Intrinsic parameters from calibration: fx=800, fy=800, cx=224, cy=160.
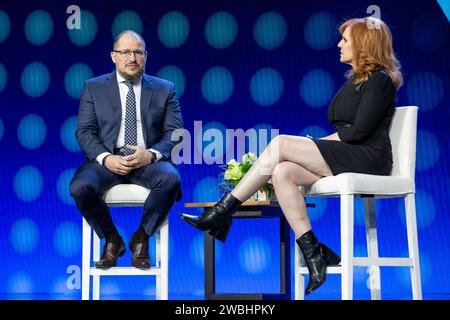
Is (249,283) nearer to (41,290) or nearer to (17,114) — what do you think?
(41,290)

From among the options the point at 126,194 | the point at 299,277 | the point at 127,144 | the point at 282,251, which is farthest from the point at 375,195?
the point at 127,144

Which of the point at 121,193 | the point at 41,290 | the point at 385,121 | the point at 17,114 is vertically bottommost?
the point at 41,290

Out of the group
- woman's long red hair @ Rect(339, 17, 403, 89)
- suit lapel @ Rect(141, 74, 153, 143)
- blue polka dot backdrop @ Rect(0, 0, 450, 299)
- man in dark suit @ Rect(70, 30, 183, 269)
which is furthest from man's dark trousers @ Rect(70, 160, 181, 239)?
blue polka dot backdrop @ Rect(0, 0, 450, 299)

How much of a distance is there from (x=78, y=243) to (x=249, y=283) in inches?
46.4

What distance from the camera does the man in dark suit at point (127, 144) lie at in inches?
144

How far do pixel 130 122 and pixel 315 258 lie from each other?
1236 millimetres

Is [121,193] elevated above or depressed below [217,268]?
above

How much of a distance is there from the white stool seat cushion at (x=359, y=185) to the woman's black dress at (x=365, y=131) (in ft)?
0.23

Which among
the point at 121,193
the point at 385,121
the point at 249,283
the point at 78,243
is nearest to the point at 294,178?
the point at 385,121

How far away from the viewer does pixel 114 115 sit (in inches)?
154

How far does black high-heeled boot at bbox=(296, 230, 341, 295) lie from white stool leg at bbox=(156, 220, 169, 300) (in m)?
0.71

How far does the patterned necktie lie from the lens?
3906mm
